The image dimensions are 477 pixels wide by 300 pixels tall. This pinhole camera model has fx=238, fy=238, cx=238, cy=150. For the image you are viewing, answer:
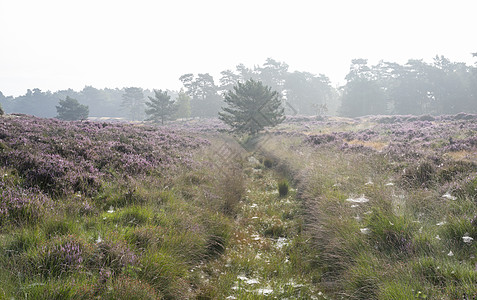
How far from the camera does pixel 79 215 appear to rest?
4414 millimetres

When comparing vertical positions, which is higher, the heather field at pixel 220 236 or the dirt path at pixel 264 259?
the heather field at pixel 220 236

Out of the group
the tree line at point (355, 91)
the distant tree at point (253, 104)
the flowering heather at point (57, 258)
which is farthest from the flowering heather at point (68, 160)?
the tree line at point (355, 91)

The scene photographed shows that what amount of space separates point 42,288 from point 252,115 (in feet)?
80.8

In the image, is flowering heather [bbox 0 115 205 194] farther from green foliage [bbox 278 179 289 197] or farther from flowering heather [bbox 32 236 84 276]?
green foliage [bbox 278 179 289 197]

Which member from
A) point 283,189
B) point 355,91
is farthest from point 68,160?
point 355,91

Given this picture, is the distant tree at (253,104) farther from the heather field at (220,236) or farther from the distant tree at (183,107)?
the distant tree at (183,107)

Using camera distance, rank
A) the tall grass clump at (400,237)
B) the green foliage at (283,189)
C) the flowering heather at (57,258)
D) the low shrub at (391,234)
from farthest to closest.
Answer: the green foliage at (283,189) → the low shrub at (391,234) → the tall grass clump at (400,237) → the flowering heather at (57,258)

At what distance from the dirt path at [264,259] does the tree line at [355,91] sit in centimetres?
4842

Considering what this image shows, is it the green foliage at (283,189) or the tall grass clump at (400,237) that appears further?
the green foliage at (283,189)

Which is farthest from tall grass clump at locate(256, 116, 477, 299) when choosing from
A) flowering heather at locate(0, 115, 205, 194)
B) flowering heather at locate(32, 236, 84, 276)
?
flowering heather at locate(0, 115, 205, 194)

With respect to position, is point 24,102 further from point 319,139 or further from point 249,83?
point 319,139

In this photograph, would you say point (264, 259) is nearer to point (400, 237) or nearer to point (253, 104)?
point (400, 237)

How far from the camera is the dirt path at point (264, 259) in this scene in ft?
12.3

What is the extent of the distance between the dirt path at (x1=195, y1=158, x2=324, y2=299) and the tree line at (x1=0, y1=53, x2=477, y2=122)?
48.4 m
